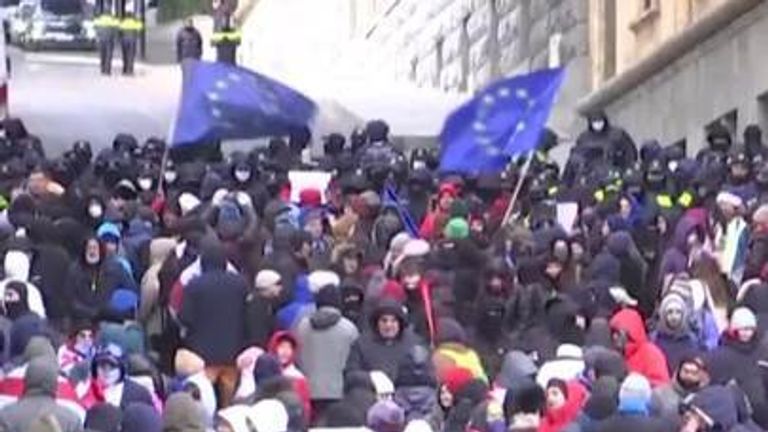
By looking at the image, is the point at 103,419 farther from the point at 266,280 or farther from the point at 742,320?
the point at 266,280

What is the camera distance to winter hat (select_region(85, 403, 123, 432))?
1930 centimetres

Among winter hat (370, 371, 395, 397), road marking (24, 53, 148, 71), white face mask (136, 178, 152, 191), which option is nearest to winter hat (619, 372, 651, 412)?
winter hat (370, 371, 395, 397)

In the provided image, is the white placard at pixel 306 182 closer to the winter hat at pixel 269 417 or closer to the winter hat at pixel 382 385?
the winter hat at pixel 382 385

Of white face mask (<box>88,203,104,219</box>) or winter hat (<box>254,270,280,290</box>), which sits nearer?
winter hat (<box>254,270,280,290</box>)

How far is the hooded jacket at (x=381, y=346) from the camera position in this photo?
2247 cm

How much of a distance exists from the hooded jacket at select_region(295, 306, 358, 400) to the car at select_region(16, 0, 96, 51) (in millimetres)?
42206

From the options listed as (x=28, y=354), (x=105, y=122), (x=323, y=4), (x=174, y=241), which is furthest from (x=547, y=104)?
(x=323, y=4)

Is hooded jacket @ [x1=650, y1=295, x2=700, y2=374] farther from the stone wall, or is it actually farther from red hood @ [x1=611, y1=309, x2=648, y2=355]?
the stone wall

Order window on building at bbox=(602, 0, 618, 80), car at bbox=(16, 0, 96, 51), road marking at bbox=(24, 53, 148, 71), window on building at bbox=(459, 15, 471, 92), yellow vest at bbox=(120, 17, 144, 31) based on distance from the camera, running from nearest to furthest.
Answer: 1. window on building at bbox=(602, 0, 618, 80)
2. window on building at bbox=(459, 15, 471, 92)
3. yellow vest at bbox=(120, 17, 144, 31)
4. road marking at bbox=(24, 53, 148, 71)
5. car at bbox=(16, 0, 96, 51)

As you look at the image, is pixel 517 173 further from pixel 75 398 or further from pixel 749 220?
pixel 75 398

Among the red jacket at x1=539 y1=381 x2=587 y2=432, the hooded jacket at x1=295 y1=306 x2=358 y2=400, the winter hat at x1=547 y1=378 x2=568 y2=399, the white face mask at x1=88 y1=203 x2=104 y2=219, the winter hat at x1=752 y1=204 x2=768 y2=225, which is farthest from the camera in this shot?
the white face mask at x1=88 y1=203 x2=104 y2=219

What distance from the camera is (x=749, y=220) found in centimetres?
A: 2700

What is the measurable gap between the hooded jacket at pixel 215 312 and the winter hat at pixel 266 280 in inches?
3.8

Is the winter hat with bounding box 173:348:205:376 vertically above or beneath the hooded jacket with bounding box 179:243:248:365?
beneath
